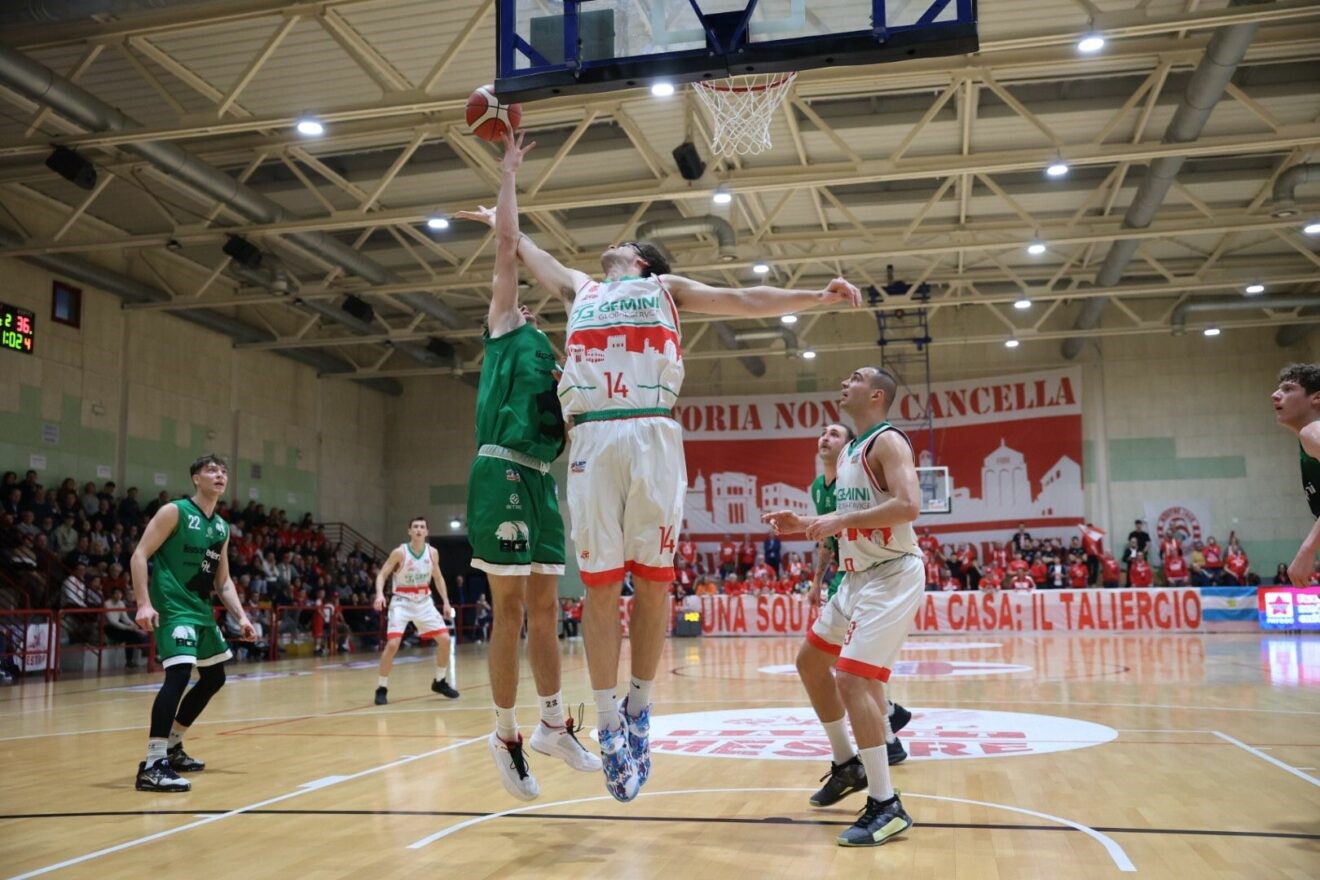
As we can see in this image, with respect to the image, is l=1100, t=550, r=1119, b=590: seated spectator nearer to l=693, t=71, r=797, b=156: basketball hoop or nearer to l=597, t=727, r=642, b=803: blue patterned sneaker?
l=693, t=71, r=797, b=156: basketball hoop

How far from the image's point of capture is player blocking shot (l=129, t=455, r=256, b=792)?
6.37 meters

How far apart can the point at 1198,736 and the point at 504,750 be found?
16.7ft

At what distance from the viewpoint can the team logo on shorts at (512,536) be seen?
460 centimetres

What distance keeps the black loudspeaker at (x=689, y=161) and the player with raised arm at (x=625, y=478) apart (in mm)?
11942

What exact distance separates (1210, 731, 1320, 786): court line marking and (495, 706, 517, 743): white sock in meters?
4.01

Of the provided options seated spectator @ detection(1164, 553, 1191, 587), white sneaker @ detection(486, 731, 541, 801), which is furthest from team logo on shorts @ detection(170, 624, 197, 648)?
seated spectator @ detection(1164, 553, 1191, 587)

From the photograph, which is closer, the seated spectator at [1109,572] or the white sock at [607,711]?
the white sock at [607,711]

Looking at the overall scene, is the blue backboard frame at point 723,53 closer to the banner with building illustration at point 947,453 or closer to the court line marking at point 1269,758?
the court line marking at point 1269,758

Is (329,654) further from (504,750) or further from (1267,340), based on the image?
(1267,340)

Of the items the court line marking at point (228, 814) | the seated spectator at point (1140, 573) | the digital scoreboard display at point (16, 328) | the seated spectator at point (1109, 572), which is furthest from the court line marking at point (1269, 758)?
the digital scoreboard display at point (16, 328)

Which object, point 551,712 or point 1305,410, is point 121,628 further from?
point 1305,410

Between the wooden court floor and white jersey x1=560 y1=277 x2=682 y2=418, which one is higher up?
white jersey x1=560 y1=277 x2=682 y2=418

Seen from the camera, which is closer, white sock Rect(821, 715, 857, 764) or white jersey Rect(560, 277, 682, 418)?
white jersey Rect(560, 277, 682, 418)

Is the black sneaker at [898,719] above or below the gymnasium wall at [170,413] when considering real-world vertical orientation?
below
